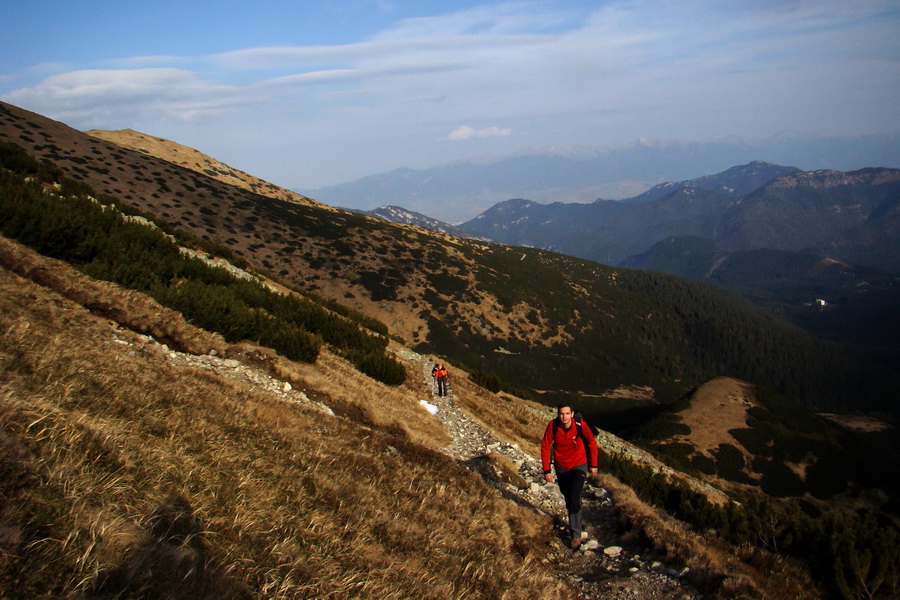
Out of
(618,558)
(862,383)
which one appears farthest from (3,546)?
(862,383)

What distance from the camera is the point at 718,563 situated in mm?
6727

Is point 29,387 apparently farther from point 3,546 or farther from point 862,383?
point 862,383

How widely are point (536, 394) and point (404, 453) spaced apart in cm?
7116

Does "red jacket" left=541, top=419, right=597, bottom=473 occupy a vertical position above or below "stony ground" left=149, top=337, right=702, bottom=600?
above

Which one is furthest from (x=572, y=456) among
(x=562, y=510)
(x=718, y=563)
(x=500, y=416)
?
(x=500, y=416)

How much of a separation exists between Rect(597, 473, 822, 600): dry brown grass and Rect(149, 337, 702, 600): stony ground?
0.85 feet

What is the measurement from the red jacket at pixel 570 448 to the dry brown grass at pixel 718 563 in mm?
1558

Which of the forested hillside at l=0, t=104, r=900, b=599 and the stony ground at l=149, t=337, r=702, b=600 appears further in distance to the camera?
the stony ground at l=149, t=337, r=702, b=600

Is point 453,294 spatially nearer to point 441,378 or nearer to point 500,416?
point 500,416

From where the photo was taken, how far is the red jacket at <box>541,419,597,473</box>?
7.94 m

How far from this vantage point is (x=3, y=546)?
8.46 feet

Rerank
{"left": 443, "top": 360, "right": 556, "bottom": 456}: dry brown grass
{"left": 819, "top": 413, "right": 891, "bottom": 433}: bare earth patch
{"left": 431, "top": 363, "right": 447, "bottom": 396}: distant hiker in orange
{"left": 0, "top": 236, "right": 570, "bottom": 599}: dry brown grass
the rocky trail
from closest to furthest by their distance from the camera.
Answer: {"left": 0, "top": 236, "right": 570, "bottom": 599}: dry brown grass → the rocky trail → {"left": 443, "top": 360, "right": 556, "bottom": 456}: dry brown grass → {"left": 431, "top": 363, "right": 447, "bottom": 396}: distant hiker in orange → {"left": 819, "top": 413, "right": 891, "bottom": 433}: bare earth patch

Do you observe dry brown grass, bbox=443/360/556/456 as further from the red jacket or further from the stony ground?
the red jacket

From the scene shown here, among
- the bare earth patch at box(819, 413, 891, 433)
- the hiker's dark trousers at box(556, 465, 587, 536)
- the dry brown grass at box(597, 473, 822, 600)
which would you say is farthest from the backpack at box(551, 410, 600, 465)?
the bare earth patch at box(819, 413, 891, 433)
